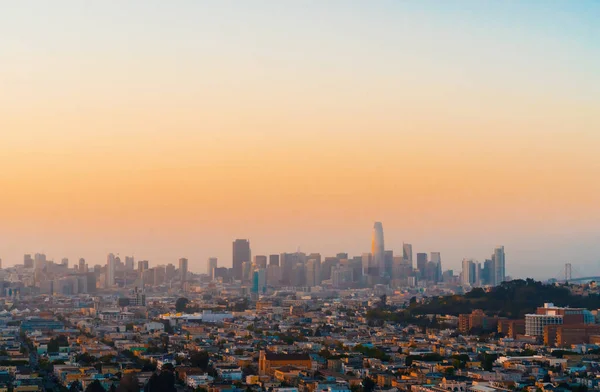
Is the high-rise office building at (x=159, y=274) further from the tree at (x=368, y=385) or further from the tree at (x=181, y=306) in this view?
the tree at (x=368, y=385)

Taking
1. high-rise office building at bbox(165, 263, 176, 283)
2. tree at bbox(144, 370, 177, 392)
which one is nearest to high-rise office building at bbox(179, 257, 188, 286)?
high-rise office building at bbox(165, 263, 176, 283)

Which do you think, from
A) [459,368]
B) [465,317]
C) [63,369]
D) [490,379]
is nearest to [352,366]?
[459,368]

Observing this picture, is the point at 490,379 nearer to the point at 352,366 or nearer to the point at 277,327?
the point at 352,366

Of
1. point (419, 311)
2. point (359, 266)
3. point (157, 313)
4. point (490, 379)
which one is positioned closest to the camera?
point (490, 379)

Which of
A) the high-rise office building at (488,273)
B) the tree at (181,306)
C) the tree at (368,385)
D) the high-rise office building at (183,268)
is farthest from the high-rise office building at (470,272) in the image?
the tree at (368,385)

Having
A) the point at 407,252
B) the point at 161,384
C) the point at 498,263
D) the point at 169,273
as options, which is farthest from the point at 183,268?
the point at 161,384

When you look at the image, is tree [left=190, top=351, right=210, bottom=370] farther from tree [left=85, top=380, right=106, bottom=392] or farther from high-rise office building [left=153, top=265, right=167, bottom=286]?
high-rise office building [left=153, top=265, right=167, bottom=286]
